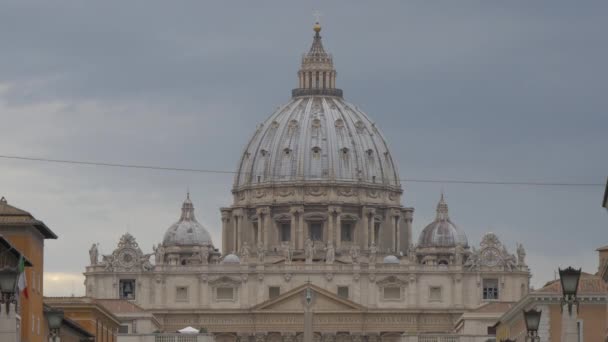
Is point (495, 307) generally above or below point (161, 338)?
above

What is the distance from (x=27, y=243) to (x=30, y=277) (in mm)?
1061

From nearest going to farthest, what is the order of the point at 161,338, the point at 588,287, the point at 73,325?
the point at 73,325, the point at 588,287, the point at 161,338

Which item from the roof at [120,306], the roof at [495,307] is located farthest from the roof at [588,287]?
the roof at [120,306]

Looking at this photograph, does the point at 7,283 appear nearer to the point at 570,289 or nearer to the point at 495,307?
the point at 570,289

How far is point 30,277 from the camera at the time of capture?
3238 inches

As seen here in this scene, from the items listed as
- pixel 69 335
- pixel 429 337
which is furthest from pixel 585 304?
pixel 429 337

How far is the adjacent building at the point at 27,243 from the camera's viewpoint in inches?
3201

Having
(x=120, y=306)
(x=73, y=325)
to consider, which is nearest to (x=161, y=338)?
(x=120, y=306)

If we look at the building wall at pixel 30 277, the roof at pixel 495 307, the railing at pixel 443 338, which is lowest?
the building wall at pixel 30 277

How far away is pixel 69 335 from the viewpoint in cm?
9725

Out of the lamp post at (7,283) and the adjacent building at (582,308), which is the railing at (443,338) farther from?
the lamp post at (7,283)

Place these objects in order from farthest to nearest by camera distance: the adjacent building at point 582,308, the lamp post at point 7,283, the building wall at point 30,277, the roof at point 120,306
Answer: the roof at point 120,306 → the adjacent building at point 582,308 → the building wall at point 30,277 → the lamp post at point 7,283

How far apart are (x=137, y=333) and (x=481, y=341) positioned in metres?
22.2

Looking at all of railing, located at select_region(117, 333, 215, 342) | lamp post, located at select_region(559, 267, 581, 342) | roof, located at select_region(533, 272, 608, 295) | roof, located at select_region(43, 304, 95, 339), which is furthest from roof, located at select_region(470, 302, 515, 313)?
lamp post, located at select_region(559, 267, 581, 342)
